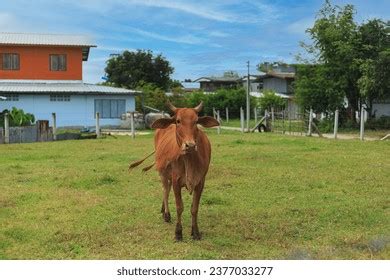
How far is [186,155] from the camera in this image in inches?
245

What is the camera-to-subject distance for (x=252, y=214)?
7656 millimetres

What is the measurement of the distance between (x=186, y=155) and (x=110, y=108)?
2858 centimetres

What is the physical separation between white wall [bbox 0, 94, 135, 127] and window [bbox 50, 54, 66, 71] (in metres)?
2.72

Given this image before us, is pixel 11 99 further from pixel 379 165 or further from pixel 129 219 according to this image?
pixel 129 219

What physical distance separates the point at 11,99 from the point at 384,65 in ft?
67.5

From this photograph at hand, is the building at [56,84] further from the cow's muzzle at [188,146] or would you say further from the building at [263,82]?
the cow's muzzle at [188,146]

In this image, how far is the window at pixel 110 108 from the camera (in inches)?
1337

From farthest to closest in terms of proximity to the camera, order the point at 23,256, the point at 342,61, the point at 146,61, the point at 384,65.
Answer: the point at 146,61 → the point at 342,61 → the point at 384,65 → the point at 23,256

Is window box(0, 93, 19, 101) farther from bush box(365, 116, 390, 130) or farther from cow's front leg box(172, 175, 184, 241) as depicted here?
cow's front leg box(172, 175, 184, 241)

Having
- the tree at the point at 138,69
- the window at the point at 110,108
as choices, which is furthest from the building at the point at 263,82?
the window at the point at 110,108

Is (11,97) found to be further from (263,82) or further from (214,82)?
(214,82)

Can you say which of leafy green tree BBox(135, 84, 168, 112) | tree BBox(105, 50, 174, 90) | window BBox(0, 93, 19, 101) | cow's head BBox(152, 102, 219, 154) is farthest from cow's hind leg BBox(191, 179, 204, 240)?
tree BBox(105, 50, 174, 90)
